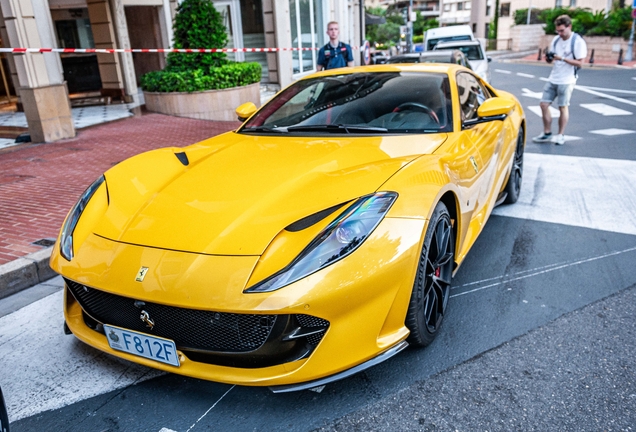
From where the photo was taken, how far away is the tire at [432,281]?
2.41 metres

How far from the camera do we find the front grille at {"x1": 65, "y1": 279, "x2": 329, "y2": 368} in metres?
2.08

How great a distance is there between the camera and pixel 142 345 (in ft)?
7.31

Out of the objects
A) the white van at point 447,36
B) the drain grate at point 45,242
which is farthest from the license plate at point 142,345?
the white van at point 447,36

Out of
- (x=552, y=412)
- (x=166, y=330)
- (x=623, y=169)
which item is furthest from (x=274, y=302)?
(x=623, y=169)

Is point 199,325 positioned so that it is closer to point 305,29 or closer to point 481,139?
point 481,139

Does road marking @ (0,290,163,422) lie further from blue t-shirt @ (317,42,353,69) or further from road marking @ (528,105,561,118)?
road marking @ (528,105,561,118)

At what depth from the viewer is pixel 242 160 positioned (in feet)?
10.0

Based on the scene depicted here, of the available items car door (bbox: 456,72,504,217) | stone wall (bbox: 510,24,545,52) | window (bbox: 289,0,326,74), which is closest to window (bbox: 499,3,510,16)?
stone wall (bbox: 510,24,545,52)

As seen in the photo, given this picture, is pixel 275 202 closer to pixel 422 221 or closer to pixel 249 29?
pixel 422 221

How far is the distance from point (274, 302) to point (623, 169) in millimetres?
5586

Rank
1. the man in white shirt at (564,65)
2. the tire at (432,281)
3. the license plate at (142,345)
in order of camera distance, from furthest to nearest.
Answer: the man in white shirt at (564,65) → the tire at (432,281) → the license plate at (142,345)

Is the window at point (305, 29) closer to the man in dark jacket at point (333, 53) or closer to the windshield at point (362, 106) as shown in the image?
the man in dark jacket at point (333, 53)

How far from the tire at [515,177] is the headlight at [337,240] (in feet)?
9.35

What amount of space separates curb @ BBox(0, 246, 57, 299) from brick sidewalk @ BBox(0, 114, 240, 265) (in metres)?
0.16
